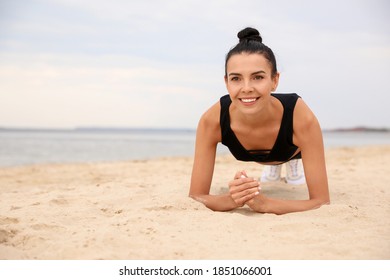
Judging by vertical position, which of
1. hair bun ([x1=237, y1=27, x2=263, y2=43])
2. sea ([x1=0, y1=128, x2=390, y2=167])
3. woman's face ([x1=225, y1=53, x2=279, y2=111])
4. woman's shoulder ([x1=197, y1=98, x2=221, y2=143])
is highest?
hair bun ([x1=237, y1=27, x2=263, y2=43])

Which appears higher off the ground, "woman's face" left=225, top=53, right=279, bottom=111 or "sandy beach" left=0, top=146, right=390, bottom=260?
"woman's face" left=225, top=53, right=279, bottom=111

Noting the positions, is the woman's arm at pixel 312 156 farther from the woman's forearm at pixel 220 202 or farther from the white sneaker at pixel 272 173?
the white sneaker at pixel 272 173

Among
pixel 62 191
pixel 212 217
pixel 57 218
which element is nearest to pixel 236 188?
pixel 212 217

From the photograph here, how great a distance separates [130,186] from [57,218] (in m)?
1.54

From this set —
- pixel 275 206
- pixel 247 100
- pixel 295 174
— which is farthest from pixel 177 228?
pixel 295 174

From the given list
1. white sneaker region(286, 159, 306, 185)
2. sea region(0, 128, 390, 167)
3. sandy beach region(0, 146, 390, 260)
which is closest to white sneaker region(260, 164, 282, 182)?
white sneaker region(286, 159, 306, 185)

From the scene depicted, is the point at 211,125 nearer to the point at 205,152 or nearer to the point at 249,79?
the point at 205,152

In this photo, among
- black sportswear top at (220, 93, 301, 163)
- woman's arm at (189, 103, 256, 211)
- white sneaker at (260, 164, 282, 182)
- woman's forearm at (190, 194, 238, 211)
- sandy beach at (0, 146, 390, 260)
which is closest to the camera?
sandy beach at (0, 146, 390, 260)

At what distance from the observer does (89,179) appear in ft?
18.9

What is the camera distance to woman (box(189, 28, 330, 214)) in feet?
9.76

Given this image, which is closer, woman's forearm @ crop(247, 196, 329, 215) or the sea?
woman's forearm @ crop(247, 196, 329, 215)

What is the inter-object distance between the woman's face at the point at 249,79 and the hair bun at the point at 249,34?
0.91 ft

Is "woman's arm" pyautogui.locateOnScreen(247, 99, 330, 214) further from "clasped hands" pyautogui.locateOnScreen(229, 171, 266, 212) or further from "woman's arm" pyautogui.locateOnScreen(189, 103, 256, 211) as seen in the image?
"woman's arm" pyautogui.locateOnScreen(189, 103, 256, 211)

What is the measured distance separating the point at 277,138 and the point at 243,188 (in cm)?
61
